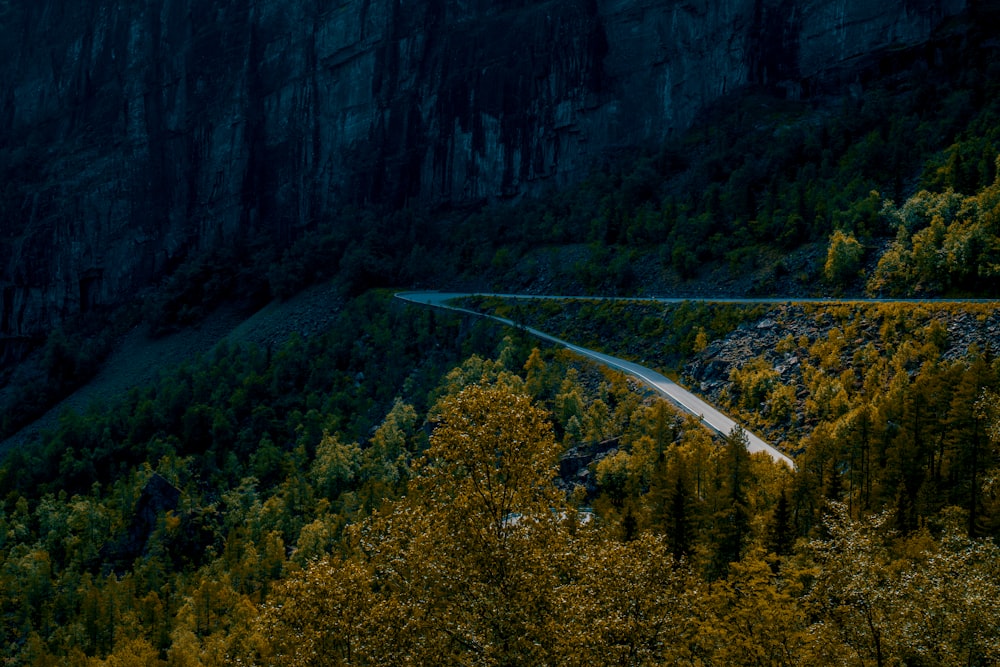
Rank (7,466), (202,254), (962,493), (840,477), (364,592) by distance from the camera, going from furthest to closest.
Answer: (202,254)
(7,466)
(840,477)
(962,493)
(364,592)

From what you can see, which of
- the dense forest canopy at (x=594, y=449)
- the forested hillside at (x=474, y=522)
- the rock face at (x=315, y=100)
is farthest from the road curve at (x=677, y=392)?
the rock face at (x=315, y=100)

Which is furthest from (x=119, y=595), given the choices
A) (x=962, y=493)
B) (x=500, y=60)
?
(x=500, y=60)

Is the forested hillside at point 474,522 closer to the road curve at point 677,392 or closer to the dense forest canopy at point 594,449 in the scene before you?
the dense forest canopy at point 594,449

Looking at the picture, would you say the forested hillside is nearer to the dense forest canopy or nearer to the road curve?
the dense forest canopy

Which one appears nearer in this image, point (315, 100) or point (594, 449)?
point (594, 449)

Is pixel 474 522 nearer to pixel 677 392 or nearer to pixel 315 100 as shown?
pixel 677 392

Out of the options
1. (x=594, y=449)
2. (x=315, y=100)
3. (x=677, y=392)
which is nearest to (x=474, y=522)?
(x=594, y=449)

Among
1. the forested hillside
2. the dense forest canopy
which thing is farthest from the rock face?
the forested hillside

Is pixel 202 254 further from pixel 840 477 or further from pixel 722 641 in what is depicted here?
pixel 722 641

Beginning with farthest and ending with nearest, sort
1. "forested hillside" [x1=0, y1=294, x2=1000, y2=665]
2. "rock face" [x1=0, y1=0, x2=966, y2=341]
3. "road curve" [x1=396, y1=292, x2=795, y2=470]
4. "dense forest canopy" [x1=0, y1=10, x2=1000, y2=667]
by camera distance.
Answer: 1. "rock face" [x1=0, y1=0, x2=966, y2=341]
2. "road curve" [x1=396, y1=292, x2=795, y2=470]
3. "dense forest canopy" [x1=0, y1=10, x2=1000, y2=667]
4. "forested hillside" [x1=0, y1=294, x2=1000, y2=665]
